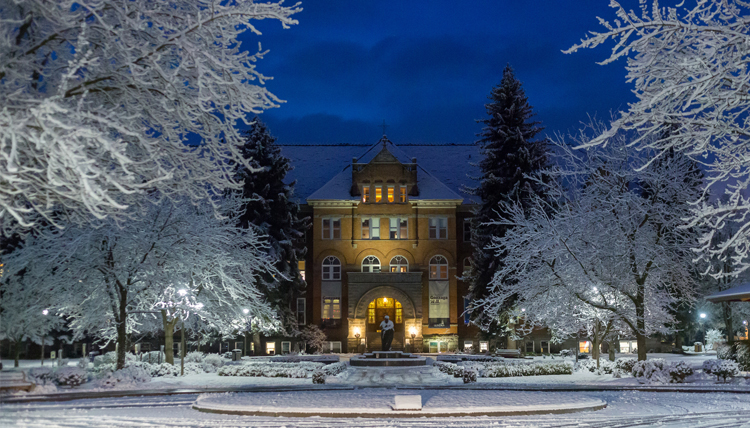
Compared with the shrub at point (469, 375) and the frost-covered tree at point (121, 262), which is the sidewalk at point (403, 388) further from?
the frost-covered tree at point (121, 262)

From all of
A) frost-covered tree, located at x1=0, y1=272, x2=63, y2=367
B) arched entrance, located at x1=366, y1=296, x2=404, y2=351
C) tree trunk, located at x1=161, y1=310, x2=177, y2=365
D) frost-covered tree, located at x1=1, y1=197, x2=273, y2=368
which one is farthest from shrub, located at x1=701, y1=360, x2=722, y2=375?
frost-covered tree, located at x1=0, y1=272, x2=63, y2=367

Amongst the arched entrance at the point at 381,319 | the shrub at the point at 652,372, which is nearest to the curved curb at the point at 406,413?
the shrub at the point at 652,372

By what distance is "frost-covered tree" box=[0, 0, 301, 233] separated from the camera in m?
7.44

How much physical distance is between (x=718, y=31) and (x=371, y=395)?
12801 millimetres

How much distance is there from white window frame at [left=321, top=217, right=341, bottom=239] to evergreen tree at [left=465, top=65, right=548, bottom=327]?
45.0 ft

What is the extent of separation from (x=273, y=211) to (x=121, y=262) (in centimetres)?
1635

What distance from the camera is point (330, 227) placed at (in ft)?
159

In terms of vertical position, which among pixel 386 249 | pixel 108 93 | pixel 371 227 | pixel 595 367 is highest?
pixel 371 227

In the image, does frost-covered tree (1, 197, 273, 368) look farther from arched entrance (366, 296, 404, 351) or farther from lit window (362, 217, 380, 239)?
lit window (362, 217, 380, 239)

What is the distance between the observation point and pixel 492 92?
37.1m

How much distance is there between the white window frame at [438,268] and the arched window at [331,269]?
6981mm

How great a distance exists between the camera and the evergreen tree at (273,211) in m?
38.4

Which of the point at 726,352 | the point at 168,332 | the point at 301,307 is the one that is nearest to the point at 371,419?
the point at 168,332

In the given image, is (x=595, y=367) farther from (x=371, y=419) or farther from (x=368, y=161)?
(x=368, y=161)
